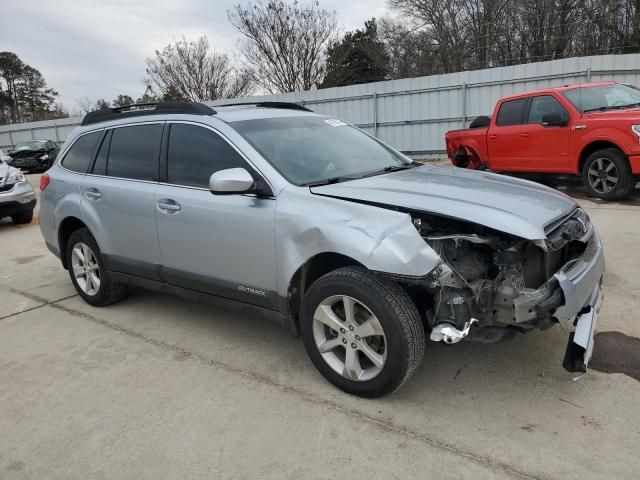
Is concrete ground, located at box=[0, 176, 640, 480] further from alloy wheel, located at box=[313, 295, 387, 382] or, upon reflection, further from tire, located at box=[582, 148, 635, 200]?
tire, located at box=[582, 148, 635, 200]

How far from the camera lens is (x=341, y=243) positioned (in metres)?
2.97

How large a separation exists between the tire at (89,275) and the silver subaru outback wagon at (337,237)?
132mm

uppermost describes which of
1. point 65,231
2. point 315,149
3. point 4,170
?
point 315,149

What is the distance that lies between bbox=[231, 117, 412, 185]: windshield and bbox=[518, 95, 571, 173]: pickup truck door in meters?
5.22

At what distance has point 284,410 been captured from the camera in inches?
120

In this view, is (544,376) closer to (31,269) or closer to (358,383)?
(358,383)

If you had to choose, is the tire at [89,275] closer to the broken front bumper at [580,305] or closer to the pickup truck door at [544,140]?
the broken front bumper at [580,305]

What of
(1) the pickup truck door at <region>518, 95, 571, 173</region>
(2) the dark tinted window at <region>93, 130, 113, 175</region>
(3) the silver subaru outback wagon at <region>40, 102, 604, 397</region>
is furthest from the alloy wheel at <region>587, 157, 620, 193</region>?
(2) the dark tinted window at <region>93, 130, 113, 175</region>

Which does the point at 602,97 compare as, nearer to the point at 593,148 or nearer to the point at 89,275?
the point at 593,148

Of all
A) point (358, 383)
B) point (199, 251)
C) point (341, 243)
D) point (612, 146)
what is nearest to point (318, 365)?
point (358, 383)

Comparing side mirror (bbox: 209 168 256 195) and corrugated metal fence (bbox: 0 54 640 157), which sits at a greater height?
corrugated metal fence (bbox: 0 54 640 157)

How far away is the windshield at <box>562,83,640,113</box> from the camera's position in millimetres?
8219

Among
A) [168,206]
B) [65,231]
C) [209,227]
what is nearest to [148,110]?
[168,206]

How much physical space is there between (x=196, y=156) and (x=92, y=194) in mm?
1346
